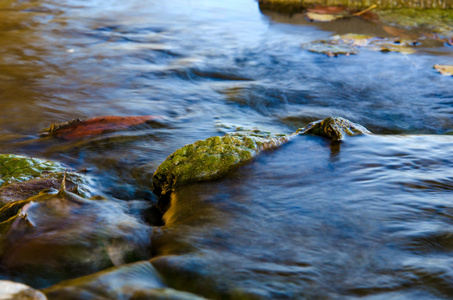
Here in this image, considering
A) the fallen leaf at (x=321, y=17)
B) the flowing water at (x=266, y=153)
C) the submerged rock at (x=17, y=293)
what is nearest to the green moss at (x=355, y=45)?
the flowing water at (x=266, y=153)

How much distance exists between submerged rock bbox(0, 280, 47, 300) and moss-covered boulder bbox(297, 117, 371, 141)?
1796 millimetres

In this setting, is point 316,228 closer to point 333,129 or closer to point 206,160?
point 206,160

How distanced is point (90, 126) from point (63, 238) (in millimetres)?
1594

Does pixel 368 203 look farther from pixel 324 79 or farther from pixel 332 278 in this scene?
pixel 324 79

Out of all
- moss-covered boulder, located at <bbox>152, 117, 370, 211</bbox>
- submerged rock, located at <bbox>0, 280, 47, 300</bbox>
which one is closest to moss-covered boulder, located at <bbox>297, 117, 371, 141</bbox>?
moss-covered boulder, located at <bbox>152, 117, 370, 211</bbox>

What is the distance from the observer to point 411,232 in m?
1.76

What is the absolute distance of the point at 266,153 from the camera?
7.83 ft

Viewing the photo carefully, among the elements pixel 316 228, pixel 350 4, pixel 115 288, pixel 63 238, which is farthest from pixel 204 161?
pixel 350 4

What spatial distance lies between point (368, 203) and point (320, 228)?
0.32 m

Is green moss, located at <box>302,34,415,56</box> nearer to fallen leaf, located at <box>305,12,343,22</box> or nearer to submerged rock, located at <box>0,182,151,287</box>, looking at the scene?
fallen leaf, located at <box>305,12,343,22</box>

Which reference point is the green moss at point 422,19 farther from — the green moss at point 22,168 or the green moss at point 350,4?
the green moss at point 22,168

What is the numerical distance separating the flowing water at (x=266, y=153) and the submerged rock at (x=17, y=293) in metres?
0.42

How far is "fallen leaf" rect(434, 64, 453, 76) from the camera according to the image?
442 cm

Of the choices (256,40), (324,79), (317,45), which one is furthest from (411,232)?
(256,40)
